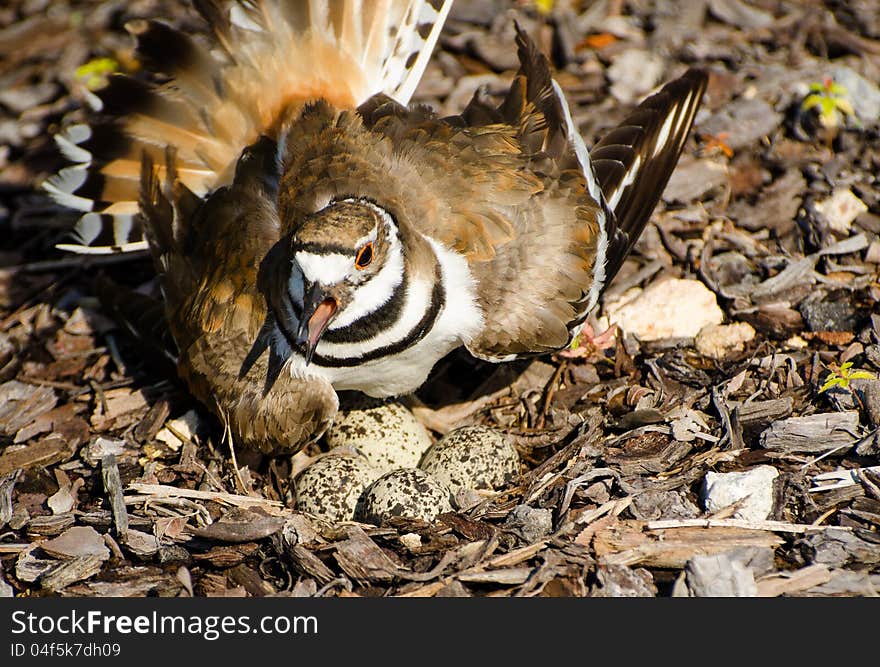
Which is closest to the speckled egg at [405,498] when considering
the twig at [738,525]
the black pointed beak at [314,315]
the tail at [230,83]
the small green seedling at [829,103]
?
the black pointed beak at [314,315]

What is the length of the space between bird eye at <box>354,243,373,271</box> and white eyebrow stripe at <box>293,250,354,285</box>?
57 millimetres

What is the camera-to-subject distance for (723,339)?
605 cm

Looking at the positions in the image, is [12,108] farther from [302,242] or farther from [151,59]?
[302,242]

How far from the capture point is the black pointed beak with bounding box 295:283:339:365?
15.5ft

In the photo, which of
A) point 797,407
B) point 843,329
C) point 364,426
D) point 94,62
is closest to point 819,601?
point 797,407

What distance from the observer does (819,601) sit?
4.25 m

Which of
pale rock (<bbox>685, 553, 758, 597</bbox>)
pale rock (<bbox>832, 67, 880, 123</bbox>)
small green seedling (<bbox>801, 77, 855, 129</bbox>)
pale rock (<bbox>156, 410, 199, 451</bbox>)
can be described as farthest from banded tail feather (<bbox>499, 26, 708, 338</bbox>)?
pale rock (<bbox>156, 410, 199, 451</bbox>)

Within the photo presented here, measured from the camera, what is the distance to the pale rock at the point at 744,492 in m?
4.79

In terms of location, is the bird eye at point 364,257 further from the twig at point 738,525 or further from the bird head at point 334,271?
the twig at point 738,525

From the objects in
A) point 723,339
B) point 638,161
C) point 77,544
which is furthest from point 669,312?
point 77,544

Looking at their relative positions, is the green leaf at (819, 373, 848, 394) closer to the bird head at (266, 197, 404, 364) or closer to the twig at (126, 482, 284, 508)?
the bird head at (266, 197, 404, 364)

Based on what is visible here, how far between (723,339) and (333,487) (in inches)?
99.4

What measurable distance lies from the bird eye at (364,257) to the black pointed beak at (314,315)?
207mm

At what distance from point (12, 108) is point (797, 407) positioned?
21.7ft
